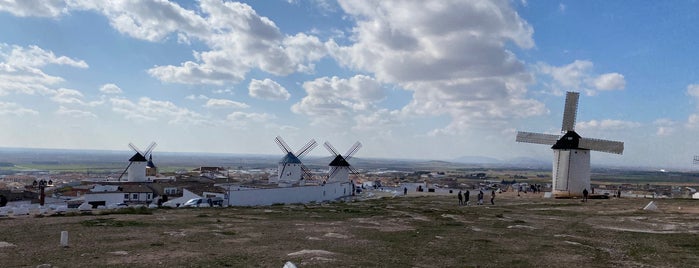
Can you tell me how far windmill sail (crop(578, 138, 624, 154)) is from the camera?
2140 inches

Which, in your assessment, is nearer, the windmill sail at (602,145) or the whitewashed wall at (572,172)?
the whitewashed wall at (572,172)

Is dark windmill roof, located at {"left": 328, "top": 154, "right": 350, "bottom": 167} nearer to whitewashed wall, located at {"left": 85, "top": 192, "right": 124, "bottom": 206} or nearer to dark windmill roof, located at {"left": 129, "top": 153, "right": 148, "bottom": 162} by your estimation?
dark windmill roof, located at {"left": 129, "top": 153, "right": 148, "bottom": 162}

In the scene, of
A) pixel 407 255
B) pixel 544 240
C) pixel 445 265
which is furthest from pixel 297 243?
pixel 544 240

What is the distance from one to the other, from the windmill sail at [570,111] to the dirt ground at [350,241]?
26.3m

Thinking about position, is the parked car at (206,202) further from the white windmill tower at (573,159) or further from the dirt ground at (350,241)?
the white windmill tower at (573,159)

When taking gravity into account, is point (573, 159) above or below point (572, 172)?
above

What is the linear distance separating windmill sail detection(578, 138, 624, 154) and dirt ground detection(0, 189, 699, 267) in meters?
22.6

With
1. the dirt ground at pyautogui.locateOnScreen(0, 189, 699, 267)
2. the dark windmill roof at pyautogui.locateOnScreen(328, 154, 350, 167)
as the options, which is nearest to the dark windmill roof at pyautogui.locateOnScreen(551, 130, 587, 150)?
the dirt ground at pyautogui.locateOnScreen(0, 189, 699, 267)

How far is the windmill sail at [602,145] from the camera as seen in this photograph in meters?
54.3

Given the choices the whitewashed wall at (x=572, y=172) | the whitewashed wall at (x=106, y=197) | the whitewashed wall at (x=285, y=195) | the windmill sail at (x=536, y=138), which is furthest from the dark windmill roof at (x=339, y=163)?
the whitewashed wall at (x=572, y=172)

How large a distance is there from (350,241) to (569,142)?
4098 cm

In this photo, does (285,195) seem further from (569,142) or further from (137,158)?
(137,158)

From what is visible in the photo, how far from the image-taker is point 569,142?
54188 mm

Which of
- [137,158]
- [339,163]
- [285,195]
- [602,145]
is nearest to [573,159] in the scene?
[602,145]
